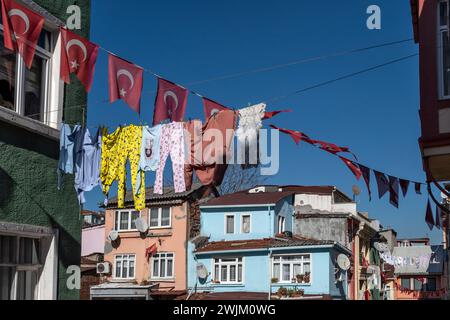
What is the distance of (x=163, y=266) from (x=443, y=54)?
3347cm

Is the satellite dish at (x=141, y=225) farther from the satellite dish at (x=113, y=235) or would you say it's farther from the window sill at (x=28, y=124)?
the window sill at (x=28, y=124)

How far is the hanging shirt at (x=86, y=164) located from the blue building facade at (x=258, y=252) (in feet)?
96.2

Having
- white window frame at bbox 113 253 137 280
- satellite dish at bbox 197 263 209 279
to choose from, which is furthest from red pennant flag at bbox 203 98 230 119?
white window frame at bbox 113 253 137 280

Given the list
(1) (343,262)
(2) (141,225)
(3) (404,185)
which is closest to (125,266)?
(2) (141,225)

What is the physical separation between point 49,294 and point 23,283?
16.1 inches

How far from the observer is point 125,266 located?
4528cm

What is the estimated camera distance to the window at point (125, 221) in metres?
45.7

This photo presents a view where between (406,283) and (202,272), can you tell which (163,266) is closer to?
(202,272)

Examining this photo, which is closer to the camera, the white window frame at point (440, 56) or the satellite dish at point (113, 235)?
the white window frame at point (440, 56)

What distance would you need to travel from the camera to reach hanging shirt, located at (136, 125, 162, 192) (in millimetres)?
11977

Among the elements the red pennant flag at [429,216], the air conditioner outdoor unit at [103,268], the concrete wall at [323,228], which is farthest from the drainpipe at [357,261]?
the red pennant flag at [429,216]

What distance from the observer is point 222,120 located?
11352mm
